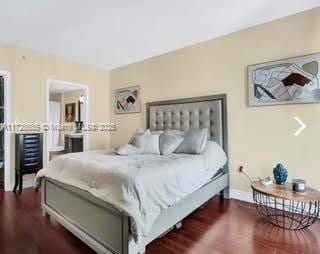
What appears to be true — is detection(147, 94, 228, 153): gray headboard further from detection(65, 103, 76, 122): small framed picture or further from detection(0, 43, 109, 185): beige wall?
detection(65, 103, 76, 122): small framed picture

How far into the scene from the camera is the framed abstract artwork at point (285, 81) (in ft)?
8.44

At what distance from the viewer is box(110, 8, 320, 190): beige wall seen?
2.62 meters

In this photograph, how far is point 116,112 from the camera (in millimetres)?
5035

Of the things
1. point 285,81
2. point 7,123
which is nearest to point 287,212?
point 285,81

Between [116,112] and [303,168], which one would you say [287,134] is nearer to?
[303,168]

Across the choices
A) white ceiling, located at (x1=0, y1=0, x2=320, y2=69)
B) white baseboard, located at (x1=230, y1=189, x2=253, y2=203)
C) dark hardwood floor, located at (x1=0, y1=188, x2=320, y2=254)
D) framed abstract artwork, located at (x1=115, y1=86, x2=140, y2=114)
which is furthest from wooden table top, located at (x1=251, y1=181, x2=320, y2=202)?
framed abstract artwork, located at (x1=115, y1=86, x2=140, y2=114)

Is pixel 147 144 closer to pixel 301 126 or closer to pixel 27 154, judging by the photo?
pixel 301 126

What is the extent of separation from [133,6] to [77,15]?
30.1 inches

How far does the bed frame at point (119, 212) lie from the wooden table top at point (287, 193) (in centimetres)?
64

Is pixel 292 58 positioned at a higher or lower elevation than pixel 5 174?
higher

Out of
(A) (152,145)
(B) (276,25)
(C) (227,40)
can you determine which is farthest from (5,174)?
(B) (276,25)

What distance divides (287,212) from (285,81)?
170 centimetres

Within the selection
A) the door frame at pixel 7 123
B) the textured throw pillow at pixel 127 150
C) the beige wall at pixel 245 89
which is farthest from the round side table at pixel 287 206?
the door frame at pixel 7 123

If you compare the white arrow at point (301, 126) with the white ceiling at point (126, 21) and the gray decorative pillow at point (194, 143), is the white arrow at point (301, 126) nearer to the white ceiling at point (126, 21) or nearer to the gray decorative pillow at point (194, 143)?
the gray decorative pillow at point (194, 143)
